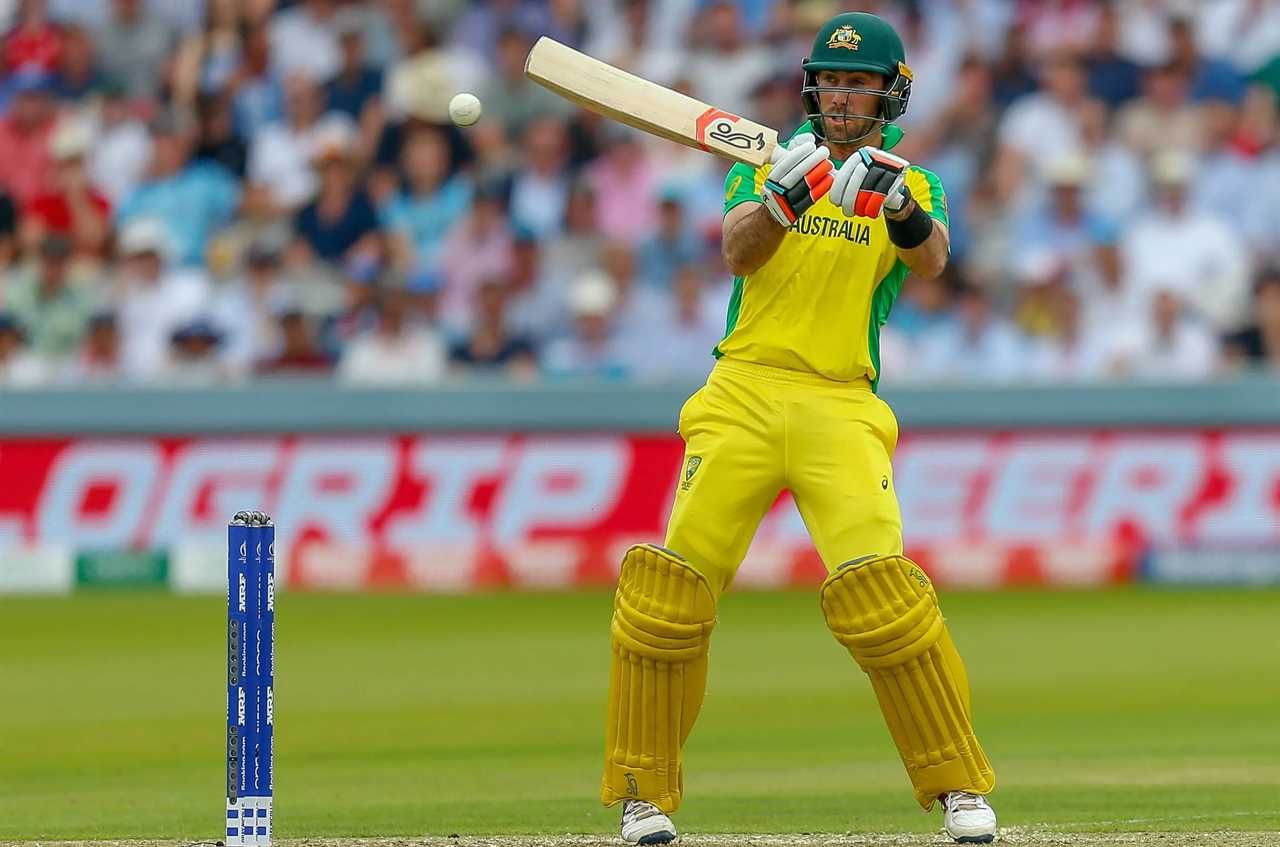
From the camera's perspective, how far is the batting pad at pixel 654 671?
A: 4.91 meters

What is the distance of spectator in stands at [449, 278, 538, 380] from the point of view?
12156 millimetres

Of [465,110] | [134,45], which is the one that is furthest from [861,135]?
[134,45]

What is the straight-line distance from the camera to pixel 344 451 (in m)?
11.7

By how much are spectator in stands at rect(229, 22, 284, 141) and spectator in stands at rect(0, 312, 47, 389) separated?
1.98 meters

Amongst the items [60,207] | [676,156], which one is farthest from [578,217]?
[60,207]

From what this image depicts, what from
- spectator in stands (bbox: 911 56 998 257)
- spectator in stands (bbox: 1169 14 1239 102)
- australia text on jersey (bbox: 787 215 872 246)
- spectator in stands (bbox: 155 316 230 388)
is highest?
spectator in stands (bbox: 1169 14 1239 102)

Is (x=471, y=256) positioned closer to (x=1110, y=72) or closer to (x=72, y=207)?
(x=72, y=207)

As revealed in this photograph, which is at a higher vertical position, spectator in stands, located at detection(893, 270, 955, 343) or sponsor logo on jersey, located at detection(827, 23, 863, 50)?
spectator in stands, located at detection(893, 270, 955, 343)

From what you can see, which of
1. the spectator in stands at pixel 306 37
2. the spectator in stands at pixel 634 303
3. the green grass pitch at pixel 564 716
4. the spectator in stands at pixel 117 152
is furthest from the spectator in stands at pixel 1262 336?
the spectator in stands at pixel 117 152

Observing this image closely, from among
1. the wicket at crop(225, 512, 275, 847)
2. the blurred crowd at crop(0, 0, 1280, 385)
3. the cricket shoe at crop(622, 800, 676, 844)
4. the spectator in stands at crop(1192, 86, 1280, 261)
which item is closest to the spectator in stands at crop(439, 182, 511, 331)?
the blurred crowd at crop(0, 0, 1280, 385)

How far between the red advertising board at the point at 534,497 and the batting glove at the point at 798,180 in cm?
700

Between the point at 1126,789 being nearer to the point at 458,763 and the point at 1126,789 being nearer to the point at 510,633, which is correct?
the point at 458,763

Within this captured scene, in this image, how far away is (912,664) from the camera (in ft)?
15.9

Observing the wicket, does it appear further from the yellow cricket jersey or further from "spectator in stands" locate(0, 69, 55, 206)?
"spectator in stands" locate(0, 69, 55, 206)
